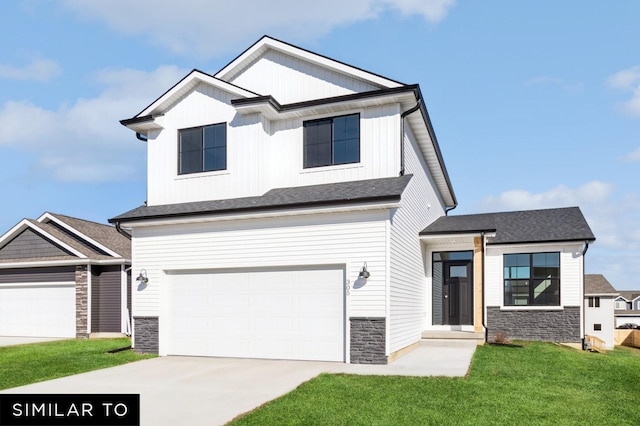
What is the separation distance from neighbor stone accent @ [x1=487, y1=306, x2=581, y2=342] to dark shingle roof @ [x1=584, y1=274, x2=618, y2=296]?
16.0 metres

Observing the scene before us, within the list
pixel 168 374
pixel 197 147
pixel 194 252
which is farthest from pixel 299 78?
pixel 168 374

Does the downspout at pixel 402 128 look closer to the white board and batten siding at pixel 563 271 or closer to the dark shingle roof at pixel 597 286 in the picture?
the white board and batten siding at pixel 563 271

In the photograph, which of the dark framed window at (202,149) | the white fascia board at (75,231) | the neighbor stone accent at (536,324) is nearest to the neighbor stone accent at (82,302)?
the white fascia board at (75,231)

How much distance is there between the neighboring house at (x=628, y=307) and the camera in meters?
65.8

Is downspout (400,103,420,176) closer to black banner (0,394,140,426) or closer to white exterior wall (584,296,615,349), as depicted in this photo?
black banner (0,394,140,426)

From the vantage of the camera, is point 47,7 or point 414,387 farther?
point 47,7

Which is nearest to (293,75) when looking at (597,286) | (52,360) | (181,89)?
(181,89)

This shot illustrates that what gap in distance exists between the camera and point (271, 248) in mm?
13453

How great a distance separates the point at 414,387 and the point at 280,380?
2.57 metres

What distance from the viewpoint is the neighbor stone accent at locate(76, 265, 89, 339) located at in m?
20.9

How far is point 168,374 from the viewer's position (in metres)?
11.3

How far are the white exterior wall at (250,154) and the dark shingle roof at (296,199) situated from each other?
A: 322mm

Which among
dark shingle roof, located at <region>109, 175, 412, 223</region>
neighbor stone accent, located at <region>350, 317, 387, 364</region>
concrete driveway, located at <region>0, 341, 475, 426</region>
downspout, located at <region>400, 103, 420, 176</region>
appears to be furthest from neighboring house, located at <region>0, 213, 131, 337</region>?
downspout, located at <region>400, 103, 420, 176</region>

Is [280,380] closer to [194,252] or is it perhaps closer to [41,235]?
[194,252]
